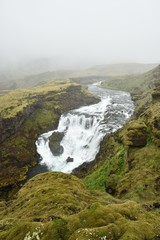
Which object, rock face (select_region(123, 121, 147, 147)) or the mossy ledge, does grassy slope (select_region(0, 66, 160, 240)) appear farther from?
the mossy ledge

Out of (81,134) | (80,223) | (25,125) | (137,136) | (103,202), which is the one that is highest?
(80,223)

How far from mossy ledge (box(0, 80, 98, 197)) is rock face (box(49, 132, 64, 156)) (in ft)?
18.1

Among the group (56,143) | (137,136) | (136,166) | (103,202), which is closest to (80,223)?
(103,202)

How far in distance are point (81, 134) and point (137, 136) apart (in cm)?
3501

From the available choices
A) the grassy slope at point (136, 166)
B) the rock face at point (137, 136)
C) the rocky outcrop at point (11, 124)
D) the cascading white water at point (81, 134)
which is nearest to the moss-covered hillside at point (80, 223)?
the grassy slope at point (136, 166)

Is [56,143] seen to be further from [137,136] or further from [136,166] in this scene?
[136,166]

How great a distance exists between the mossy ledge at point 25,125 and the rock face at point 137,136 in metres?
30.5

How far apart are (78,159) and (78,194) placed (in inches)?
1610

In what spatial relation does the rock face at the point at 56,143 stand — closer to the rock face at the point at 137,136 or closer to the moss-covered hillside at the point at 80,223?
the rock face at the point at 137,136

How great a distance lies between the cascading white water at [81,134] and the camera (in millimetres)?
66188

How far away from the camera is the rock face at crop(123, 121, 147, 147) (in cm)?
4316

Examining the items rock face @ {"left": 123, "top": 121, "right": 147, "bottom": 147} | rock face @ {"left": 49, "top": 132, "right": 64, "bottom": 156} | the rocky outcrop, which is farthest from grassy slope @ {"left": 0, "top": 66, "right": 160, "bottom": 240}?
the rocky outcrop

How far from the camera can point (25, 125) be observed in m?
84.8

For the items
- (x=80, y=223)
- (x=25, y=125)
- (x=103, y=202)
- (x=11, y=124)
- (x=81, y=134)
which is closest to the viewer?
(x=80, y=223)
